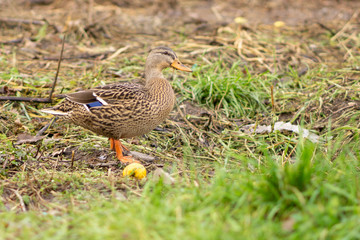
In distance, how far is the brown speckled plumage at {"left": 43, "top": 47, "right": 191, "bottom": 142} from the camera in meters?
4.27

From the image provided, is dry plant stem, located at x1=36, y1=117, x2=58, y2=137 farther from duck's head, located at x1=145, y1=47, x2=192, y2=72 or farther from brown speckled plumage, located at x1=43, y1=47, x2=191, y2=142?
duck's head, located at x1=145, y1=47, x2=192, y2=72

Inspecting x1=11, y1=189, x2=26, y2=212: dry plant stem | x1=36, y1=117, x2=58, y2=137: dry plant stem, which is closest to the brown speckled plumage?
x1=36, y1=117, x2=58, y2=137: dry plant stem

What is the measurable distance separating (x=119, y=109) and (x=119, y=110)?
10 millimetres

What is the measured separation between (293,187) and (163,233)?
2.80 feet

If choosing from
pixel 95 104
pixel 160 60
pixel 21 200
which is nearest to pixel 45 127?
pixel 95 104

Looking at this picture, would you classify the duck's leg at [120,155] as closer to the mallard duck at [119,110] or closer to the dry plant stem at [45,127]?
the mallard duck at [119,110]

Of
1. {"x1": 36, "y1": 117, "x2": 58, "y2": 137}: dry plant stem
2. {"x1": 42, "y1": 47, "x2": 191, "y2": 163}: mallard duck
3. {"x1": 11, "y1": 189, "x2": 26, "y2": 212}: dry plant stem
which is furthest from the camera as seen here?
{"x1": 36, "y1": 117, "x2": 58, "y2": 137}: dry plant stem

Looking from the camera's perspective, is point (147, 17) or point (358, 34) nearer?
point (358, 34)

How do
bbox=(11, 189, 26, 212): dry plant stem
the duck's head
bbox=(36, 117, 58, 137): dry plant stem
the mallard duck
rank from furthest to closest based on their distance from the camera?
1. the duck's head
2. bbox=(36, 117, 58, 137): dry plant stem
3. the mallard duck
4. bbox=(11, 189, 26, 212): dry plant stem

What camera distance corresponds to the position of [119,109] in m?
4.29

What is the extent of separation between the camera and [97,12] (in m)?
9.38

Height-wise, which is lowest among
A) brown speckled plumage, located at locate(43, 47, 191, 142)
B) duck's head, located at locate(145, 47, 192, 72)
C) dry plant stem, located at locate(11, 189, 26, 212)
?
dry plant stem, located at locate(11, 189, 26, 212)

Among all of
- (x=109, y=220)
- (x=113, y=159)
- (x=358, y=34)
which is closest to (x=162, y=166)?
(x=113, y=159)

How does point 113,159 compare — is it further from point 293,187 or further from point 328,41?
point 328,41
